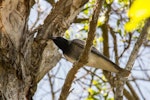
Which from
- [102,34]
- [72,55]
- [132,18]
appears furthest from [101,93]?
[132,18]

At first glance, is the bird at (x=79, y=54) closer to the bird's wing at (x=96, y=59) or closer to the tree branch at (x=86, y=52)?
the bird's wing at (x=96, y=59)

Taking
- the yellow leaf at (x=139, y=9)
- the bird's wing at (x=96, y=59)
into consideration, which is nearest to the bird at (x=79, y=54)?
the bird's wing at (x=96, y=59)

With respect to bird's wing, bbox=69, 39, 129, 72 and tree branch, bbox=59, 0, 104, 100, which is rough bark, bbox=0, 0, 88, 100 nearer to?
tree branch, bbox=59, 0, 104, 100

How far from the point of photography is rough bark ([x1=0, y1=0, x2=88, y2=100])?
211 cm

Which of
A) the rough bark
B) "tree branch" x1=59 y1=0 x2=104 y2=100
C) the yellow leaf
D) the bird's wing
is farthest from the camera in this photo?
the bird's wing

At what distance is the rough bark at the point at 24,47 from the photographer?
6.91 feet

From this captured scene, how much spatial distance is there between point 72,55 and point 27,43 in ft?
4.17

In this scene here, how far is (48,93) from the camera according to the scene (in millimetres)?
5676

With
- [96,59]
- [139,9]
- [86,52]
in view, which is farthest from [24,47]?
[139,9]

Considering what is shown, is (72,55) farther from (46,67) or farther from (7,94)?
(7,94)

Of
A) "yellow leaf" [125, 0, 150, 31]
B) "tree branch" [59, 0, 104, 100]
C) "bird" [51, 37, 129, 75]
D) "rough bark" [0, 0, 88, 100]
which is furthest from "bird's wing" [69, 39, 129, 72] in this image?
"yellow leaf" [125, 0, 150, 31]

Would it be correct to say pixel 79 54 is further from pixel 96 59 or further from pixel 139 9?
pixel 139 9

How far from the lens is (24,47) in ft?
7.42

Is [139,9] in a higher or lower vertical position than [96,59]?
higher
